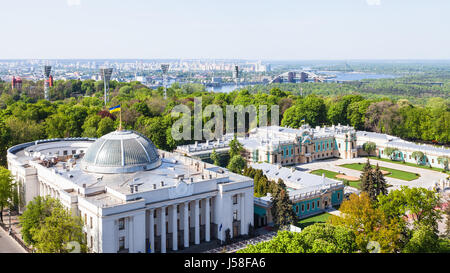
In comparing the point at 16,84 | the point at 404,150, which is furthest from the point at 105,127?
the point at 16,84

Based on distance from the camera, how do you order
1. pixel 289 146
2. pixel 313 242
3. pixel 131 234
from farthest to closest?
1. pixel 289 146
2. pixel 131 234
3. pixel 313 242

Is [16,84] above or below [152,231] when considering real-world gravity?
above

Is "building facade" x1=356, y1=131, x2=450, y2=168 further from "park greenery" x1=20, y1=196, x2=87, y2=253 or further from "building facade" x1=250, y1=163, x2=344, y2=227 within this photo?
"park greenery" x1=20, y1=196, x2=87, y2=253

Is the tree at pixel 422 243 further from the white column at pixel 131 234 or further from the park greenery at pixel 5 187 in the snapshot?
the park greenery at pixel 5 187

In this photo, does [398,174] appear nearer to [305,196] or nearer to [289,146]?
[289,146]

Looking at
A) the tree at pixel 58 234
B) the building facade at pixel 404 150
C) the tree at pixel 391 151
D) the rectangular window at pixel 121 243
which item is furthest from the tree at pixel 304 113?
the tree at pixel 58 234

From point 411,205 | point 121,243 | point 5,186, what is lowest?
point 121,243
